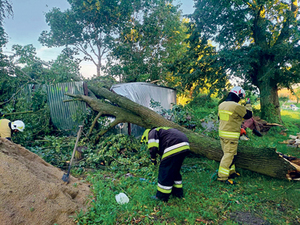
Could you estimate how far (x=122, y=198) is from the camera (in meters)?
2.89

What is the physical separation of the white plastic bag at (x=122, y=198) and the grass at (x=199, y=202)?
0.08m

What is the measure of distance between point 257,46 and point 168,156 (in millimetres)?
7953

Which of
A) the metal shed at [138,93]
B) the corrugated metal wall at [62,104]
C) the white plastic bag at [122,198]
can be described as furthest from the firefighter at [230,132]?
the corrugated metal wall at [62,104]

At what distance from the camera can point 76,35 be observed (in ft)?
52.0

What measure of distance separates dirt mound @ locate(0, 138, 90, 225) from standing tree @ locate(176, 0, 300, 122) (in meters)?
8.17

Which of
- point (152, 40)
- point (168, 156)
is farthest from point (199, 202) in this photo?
point (152, 40)

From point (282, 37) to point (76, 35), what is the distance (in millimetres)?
15086

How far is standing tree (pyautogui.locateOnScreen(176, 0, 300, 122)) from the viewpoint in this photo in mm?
8008

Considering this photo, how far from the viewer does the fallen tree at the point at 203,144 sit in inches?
134

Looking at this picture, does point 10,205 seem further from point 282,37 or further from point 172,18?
point 172,18

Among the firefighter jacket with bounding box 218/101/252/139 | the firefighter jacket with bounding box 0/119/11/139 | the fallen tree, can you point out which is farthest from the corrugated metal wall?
the firefighter jacket with bounding box 218/101/252/139

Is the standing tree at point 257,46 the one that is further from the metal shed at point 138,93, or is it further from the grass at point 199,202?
the grass at point 199,202

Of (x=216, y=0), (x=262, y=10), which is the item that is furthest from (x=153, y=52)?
(x=262, y=10)

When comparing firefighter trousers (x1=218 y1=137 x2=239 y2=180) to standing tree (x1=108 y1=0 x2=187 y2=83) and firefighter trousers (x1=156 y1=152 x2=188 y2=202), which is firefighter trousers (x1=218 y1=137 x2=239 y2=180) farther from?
standing tree (x1=108 y1=0 x2=187 y2=83)
